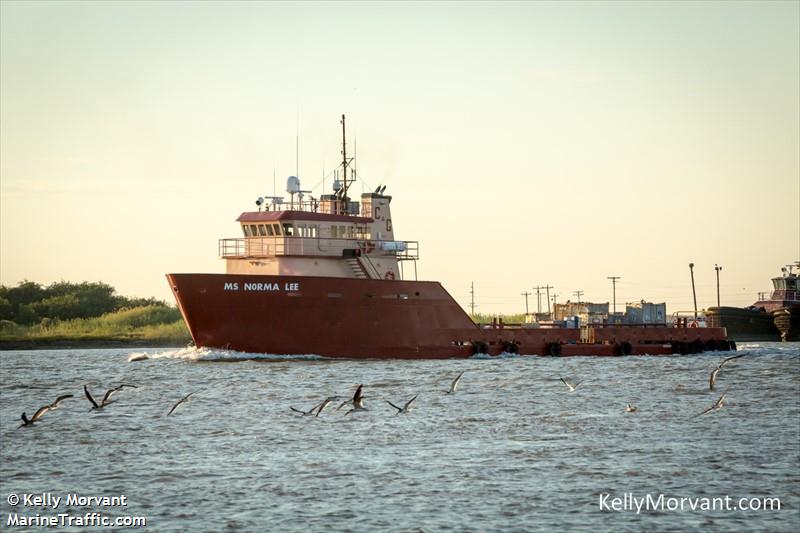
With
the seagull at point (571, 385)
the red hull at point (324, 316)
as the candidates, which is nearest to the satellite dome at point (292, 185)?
the red hull at point (324, 316)

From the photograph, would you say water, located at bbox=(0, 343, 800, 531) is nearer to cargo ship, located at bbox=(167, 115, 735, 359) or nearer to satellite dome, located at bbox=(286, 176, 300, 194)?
cargo ship, located at bbox=(167, 115, 735, 359)

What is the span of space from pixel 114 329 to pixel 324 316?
46505 mm

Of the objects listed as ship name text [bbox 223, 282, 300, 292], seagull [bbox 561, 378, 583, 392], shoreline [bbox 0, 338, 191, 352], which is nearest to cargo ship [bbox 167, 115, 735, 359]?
ship name text [bbox 223, 282, 300, 292]

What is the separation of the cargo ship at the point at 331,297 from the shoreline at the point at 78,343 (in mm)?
32888

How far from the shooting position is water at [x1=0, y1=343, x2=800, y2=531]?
1777cm

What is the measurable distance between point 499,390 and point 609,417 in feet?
23.1

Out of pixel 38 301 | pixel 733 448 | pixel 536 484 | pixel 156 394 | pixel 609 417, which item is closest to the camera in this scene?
pixel 536 484

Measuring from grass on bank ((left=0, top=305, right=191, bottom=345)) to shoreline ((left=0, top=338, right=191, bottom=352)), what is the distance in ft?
0.93

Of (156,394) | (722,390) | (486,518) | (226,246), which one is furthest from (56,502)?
(226,246)

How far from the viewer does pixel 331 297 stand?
44.7 m

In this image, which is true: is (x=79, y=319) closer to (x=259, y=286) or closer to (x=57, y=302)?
(x=57, y=302)

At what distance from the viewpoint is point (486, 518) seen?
684 inches

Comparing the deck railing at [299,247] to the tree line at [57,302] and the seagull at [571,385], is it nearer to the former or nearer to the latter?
the seagull at [571,385]

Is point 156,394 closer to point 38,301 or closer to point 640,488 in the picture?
point 640,488
